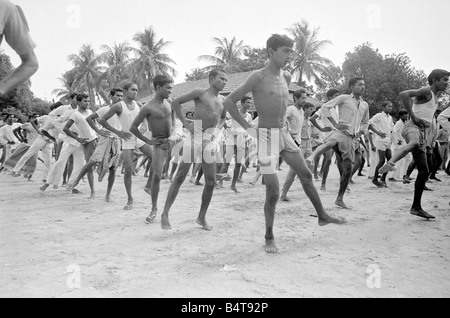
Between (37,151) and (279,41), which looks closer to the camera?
(279,41)

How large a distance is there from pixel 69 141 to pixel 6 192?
5.69ft

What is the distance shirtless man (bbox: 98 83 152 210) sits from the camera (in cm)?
597

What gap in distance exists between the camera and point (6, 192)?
7832 millimetres

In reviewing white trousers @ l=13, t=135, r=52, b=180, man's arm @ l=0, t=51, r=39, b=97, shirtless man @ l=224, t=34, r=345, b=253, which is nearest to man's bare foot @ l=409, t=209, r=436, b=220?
shirtless man @ l=224, t=34, r=345, b=253

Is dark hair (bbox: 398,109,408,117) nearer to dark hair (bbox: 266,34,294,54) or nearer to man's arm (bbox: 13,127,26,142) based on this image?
dark hair (bbox: 266,34,294,54)

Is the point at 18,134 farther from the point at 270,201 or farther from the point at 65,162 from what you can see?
the point at 270,201

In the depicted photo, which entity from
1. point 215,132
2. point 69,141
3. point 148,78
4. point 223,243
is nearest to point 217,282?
point 223,243

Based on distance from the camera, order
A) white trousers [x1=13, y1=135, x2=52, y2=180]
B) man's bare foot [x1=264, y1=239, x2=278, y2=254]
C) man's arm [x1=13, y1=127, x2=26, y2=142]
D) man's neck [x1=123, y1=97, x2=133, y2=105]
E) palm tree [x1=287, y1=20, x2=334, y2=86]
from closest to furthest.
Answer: man's bare foot [x1=264, y1=239, x2=278, y2=254] → man's neck [x1=123, y1=97, x2=133, y2=105] → white trousers [x1=13, y1=135, x2=52, y2=180] → man's arm [x1=13, y1=127, x2=26, y2=142] → palm tree [x1=287, y1=20, x2=334, y2=86]

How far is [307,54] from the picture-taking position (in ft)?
118

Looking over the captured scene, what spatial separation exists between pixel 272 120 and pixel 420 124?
8.21 feet

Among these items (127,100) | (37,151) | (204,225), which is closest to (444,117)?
(204,225)

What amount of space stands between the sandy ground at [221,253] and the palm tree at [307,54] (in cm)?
3166

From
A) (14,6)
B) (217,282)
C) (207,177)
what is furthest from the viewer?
(207,177)

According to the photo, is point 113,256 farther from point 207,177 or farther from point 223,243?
point 207,177
